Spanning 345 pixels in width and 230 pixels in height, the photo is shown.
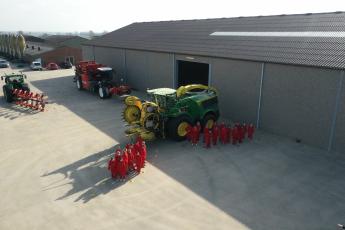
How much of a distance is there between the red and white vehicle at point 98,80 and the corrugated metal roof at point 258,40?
294 centimetres

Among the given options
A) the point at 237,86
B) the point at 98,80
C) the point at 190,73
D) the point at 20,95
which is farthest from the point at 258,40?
the point at 20,95

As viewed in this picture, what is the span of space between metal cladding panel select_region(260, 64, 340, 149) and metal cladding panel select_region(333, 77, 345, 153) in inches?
10.7

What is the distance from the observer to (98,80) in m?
21.5

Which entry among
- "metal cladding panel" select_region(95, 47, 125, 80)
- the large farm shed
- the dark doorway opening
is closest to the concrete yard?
the large farm shed

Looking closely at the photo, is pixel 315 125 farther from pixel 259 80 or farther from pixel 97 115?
pixel 97 115

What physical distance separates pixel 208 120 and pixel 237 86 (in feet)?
8.81

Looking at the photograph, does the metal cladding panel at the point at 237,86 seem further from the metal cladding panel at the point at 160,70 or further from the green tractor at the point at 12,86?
the green tractor at the point at 12,86

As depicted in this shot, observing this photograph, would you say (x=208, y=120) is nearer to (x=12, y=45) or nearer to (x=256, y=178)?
(x=256, y=178)

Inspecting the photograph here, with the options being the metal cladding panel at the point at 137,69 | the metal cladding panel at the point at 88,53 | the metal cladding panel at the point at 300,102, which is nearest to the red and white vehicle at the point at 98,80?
the metal cladding panel at the point at 137,69

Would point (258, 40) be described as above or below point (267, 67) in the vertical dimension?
above

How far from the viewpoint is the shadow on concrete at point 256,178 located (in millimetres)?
7719

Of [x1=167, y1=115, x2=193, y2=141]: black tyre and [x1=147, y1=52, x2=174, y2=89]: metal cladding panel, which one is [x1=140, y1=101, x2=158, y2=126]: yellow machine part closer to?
[x1=167, y1=115, x2=193, y2=141]: black tyre

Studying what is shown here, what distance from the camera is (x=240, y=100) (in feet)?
48.7

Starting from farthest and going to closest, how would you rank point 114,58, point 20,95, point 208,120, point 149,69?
point 114,58
point 149,69
point 20,95
point 208,120
